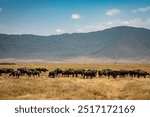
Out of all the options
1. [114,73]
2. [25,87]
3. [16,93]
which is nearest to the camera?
[16,93]

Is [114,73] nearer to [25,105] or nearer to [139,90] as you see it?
[139,90]

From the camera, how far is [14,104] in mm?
13266

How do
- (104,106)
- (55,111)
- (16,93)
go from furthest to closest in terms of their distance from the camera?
(16,93)
(104,106)
(55,111)

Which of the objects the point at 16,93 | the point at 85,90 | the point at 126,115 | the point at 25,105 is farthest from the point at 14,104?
the point at 85,90

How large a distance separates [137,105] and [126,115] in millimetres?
1581

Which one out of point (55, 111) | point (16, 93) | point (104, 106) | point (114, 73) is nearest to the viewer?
point (55, 111)

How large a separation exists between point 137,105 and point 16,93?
9.84m

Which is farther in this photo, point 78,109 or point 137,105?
point 137,105

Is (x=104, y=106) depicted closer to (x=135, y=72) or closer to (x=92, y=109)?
(x=92, y=109)

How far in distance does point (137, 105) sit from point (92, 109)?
2425 mm

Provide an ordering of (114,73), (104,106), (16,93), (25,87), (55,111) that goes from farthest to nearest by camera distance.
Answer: (114,73), (25,87), (16,93), (104,106), (55,111)

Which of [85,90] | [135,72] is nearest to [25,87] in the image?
[85,90]

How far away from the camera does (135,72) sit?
123ft

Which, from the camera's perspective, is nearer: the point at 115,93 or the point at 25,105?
the point at 25,105
